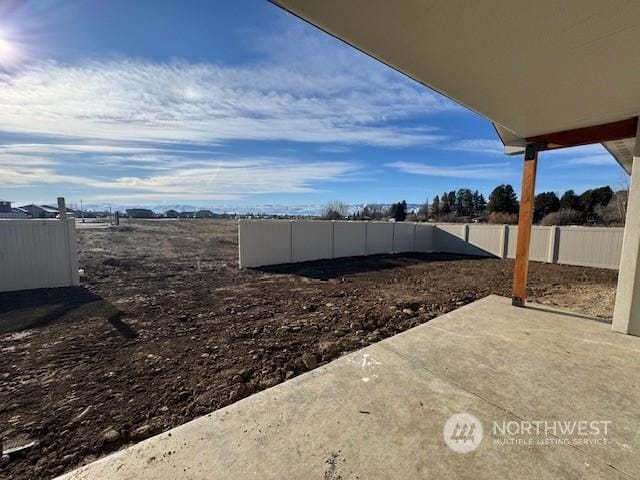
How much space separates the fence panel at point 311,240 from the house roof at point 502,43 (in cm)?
742

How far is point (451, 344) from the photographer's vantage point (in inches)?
131

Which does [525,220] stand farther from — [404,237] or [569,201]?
[569,201]

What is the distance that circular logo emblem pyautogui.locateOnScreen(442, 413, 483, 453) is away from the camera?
5.98 feet

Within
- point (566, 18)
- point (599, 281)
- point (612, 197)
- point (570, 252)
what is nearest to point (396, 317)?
point (566, 18)

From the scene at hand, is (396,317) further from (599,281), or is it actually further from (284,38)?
(599,281)

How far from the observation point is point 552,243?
10.5 m

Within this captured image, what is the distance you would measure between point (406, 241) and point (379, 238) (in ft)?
5.93

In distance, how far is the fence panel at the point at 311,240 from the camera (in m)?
9.91

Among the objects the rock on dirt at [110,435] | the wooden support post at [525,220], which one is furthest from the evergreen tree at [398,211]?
the rock on dirt at [110,435]

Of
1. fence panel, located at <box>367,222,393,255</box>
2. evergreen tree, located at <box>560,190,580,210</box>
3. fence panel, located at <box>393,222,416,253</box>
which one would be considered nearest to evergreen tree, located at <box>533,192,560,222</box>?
evergreen tree, located at <box>560,190,580,210</box>

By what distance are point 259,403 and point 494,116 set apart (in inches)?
162

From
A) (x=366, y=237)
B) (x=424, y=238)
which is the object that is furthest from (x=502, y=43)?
(x=424, y=238)

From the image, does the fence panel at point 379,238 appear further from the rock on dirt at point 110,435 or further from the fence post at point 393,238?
the rock on dirt at point 110,435

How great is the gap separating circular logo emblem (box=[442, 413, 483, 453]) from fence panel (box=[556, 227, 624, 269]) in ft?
36.4
